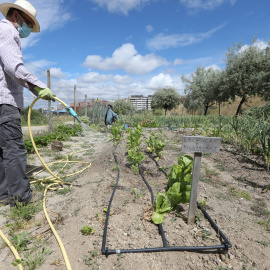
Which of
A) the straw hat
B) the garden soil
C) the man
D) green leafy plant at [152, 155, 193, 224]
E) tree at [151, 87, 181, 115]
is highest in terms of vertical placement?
tree at [151, 87, 181, 115]

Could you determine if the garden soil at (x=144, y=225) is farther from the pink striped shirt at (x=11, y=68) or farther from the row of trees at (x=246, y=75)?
the row of trees at (x=246, y=75)

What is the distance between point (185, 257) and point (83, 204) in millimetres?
1254

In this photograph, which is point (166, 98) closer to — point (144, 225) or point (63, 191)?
point (63, 191)

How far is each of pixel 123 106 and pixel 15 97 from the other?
1372 cm

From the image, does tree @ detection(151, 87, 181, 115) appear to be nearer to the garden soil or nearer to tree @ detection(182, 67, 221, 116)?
tree @ detection(182, 67, 221, 116)

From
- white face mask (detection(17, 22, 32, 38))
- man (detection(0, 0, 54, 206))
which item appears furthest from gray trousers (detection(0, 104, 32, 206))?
white face mask (detection(17, 22, 32, 38))

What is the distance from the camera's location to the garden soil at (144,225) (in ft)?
5.09

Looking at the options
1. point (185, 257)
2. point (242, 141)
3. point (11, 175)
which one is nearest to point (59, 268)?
point (185, 257)

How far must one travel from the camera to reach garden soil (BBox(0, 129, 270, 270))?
155 cm

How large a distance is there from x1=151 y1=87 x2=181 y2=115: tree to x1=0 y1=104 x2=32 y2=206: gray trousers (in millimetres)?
28140

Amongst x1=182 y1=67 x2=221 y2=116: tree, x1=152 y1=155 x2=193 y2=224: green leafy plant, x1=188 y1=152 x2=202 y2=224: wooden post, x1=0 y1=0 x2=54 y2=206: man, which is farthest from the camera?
x1=182 y1=67 x2=221 y2=116: tree

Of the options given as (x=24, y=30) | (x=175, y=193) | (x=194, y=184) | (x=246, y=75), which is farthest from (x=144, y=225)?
(x=246, y=75)

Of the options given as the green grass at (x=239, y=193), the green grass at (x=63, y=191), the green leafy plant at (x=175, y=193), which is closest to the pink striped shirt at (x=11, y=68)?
the green grass at (x=63, y=191)

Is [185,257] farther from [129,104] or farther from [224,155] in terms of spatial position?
[129,104]
